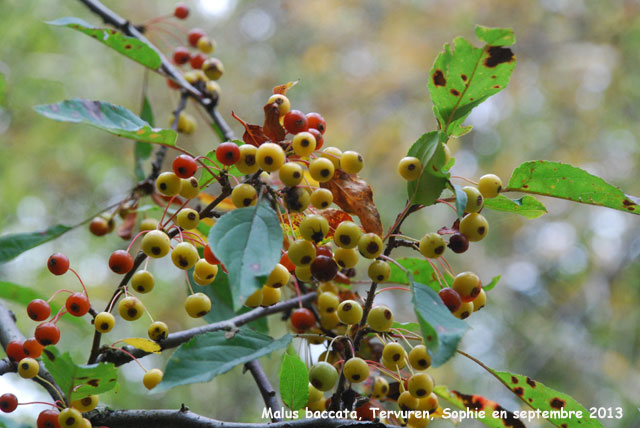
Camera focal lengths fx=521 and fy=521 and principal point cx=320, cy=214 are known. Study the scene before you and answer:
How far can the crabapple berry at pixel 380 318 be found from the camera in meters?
0.70

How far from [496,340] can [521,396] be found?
5.23m

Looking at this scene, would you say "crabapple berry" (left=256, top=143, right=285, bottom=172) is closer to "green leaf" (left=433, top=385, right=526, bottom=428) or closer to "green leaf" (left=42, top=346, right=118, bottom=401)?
"green leaf" (left=42, top=346, right=118, bottom=401)

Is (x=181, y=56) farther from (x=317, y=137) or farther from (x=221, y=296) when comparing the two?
(x=317, y=137)

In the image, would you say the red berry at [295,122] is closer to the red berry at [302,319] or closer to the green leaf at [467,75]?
the green leaf at [467,75]

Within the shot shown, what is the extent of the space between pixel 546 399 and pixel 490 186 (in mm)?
364

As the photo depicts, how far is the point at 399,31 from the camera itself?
21.1ft

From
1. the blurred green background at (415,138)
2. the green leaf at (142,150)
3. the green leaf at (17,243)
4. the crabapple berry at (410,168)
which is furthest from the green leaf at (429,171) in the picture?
the blurred green background at (415,138)

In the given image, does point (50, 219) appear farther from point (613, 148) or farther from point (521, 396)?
point (613, 148)

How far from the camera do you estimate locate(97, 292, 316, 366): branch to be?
792 mm

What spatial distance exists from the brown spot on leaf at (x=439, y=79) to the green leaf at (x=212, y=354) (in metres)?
0.40

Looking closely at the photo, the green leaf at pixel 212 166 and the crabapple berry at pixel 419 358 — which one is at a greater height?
the green leaf at pixel 212 166

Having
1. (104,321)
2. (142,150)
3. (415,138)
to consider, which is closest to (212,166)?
(104,321)

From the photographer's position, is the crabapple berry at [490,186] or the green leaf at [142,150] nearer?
the crabapple berry at [490,186]

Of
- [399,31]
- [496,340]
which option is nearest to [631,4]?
[399,31]
